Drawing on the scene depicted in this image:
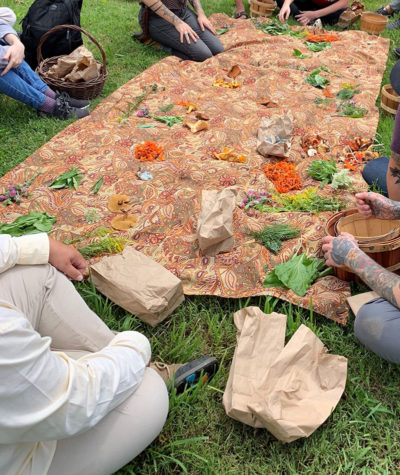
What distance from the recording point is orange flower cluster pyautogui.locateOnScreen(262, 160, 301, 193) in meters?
3.32

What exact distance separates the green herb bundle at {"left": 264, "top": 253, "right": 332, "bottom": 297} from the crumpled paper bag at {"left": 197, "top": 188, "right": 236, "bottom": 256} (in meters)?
0.36

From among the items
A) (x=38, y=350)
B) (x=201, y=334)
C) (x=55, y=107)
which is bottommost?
(x=201, y=334)

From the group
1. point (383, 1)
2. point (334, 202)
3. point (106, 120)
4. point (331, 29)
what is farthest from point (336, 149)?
point (383, 1)

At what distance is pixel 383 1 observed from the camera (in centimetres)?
767

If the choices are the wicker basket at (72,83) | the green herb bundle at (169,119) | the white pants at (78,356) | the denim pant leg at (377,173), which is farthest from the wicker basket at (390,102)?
the white pants at (78,356)

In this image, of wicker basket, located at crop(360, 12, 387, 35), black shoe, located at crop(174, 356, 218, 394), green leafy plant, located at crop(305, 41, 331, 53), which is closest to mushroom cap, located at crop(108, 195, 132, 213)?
black shoe, located at crop(174, 356, 218, 394)

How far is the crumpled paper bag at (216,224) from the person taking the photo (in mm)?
2627

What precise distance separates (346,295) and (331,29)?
553 centimetres

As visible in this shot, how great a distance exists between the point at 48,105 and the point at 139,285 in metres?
2.57

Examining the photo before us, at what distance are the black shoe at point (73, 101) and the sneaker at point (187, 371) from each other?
3065mm

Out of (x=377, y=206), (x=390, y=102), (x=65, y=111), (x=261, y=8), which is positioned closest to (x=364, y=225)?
(x=377, y=206)

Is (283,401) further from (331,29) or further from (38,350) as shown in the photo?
(331,29)

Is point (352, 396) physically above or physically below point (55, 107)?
below

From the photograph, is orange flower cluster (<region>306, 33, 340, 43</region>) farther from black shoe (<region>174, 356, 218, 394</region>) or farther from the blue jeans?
black shoe (<region>174, 356, 218, 394</region>)
